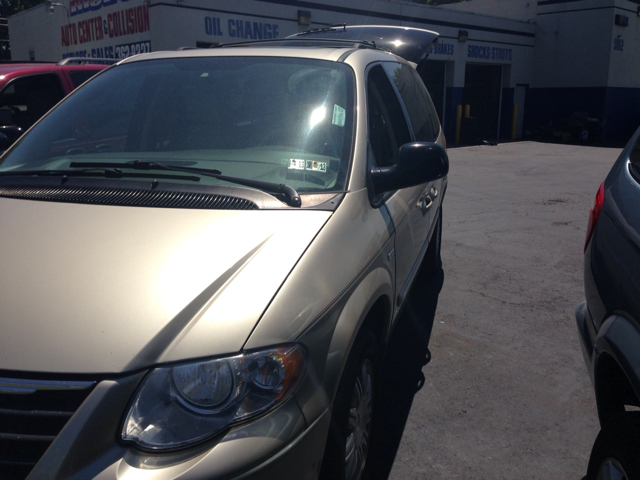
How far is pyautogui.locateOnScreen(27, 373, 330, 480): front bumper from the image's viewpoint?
4.64 feet

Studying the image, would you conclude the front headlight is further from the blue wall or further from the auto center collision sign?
the blue wall

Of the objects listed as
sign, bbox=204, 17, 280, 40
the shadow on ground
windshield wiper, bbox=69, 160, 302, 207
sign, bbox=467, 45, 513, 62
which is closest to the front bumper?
windshield wiper, bbox=69, 160, 302, 207

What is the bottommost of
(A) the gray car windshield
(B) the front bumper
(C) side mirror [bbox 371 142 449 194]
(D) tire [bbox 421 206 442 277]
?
(D) tire [bbox 421 206 442 277]

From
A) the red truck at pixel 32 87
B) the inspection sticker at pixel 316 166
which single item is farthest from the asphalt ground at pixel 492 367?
the red truck at pixel 32 87

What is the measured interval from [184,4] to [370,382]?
13304mm

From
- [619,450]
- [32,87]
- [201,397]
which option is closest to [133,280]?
[201,397]

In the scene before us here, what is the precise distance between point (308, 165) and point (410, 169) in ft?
1.54

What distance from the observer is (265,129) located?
2682 mm

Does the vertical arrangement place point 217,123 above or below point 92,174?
above

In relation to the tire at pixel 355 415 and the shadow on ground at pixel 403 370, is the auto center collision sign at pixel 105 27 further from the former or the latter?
the tire at pixel 355 415

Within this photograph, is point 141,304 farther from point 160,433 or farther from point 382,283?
point 382,283

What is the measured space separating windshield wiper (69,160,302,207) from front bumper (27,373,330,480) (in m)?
0.93

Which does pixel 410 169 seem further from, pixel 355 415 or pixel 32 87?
pixel 32 87

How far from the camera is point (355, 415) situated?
2.23 m
